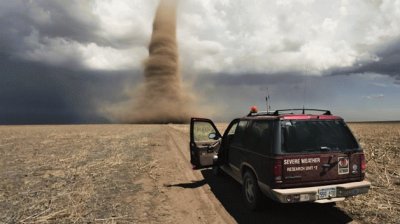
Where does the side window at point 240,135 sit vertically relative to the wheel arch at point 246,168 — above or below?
above

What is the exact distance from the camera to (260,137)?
6.79m

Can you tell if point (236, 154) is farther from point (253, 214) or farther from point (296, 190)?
point (296, 190)

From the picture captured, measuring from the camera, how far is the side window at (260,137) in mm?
6387

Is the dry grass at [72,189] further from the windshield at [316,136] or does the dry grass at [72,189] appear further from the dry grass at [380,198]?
the dry grass at [380,198]

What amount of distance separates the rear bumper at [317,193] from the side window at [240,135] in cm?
195

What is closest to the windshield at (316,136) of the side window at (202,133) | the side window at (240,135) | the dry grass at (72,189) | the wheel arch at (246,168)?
the wheel arch at (246,168)

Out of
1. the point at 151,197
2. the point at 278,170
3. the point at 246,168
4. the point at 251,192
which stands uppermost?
the point at 278,170

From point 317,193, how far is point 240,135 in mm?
2525

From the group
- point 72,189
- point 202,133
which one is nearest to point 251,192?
point 72,189

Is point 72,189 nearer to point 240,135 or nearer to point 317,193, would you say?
point 240,135

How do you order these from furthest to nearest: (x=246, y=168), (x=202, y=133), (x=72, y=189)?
(x=202, y=133) → (x=72, y=189) → (x=246, y=168)

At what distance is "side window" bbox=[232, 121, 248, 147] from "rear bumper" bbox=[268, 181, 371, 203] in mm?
1955

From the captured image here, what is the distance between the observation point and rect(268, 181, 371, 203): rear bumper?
587 cm

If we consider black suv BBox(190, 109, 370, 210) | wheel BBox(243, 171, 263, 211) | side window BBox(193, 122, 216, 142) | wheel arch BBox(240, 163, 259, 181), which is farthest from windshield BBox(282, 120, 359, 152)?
side window BBox(193, 122, 216, 142)
